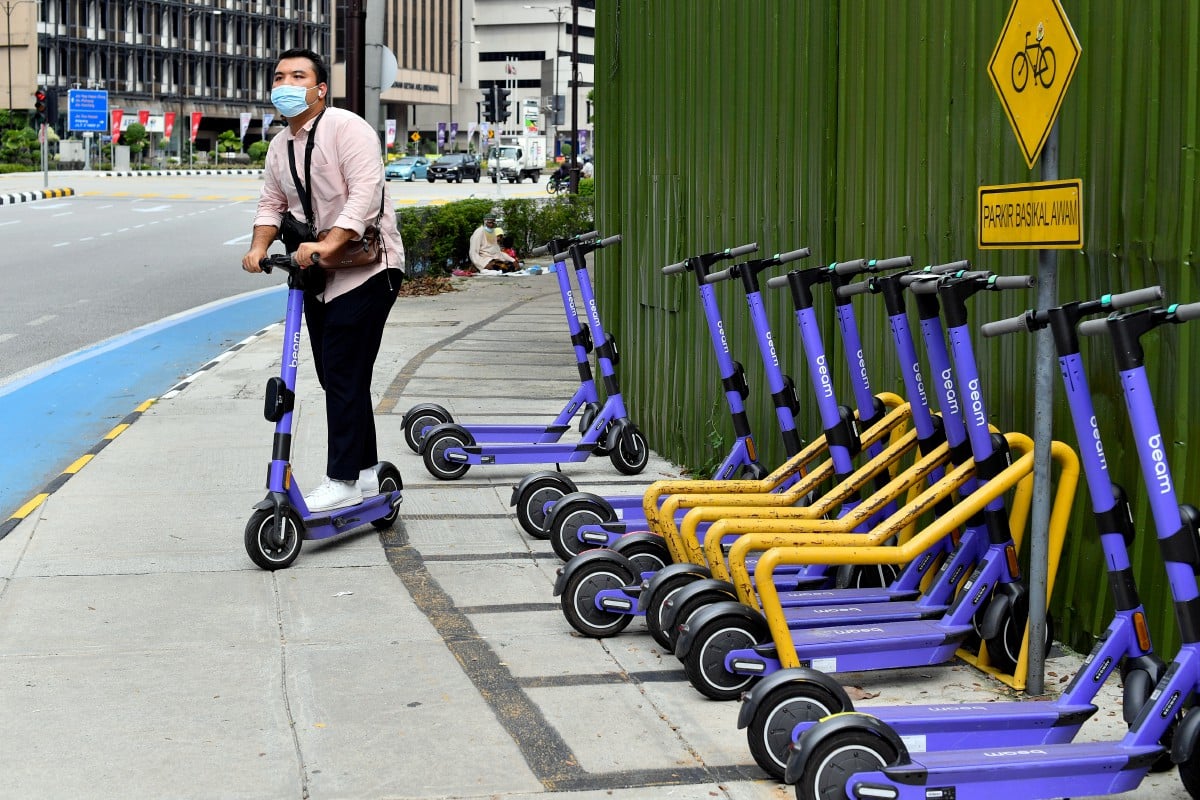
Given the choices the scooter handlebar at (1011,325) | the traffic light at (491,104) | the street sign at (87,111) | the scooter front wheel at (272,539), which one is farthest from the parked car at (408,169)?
the scooter handlebar at (1011,325)

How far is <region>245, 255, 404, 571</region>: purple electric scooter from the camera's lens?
628 centimetres

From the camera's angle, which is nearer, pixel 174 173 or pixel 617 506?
pixel 617 506

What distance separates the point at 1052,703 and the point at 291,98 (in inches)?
161

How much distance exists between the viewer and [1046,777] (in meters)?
3.62

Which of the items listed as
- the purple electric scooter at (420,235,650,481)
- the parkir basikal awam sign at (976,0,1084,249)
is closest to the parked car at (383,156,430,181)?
the purple electric scooter at (420,235,650,481)

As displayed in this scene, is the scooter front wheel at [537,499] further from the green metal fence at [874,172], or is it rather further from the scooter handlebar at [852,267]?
the scooter handlebar at [852,267]

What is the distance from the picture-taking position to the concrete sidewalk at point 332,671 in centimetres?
407

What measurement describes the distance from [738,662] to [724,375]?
244cm

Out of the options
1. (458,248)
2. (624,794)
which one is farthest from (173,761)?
(458,248)

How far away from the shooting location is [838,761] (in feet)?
12.0

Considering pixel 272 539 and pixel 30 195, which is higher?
pixel 30 195

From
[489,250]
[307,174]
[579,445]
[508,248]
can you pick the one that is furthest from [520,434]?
[508,248]

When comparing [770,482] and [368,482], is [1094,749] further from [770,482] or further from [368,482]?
[368,482]

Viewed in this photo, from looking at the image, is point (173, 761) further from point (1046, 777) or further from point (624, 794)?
point (1046, 777)
